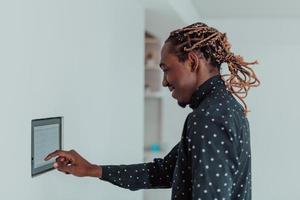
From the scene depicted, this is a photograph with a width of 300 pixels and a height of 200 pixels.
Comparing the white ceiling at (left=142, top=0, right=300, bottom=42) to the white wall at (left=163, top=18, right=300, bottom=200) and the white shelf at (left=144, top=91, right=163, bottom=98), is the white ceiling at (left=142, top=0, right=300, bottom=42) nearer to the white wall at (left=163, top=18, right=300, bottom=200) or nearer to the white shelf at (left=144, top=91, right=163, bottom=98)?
the white wall at (left=163, top=18, right=300, bottom=200)

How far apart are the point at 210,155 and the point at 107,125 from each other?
3.11 feet

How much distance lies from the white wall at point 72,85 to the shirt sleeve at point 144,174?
0.17m

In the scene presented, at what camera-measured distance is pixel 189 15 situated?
12.2ft

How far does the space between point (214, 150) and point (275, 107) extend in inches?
124

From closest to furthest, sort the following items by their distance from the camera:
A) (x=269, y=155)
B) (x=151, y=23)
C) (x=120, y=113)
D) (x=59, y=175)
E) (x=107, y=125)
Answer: (x=59, y=175) → (x=107, y=125) → (x=120, y=113) → (x=151, y=23) → (x=269, y=155)

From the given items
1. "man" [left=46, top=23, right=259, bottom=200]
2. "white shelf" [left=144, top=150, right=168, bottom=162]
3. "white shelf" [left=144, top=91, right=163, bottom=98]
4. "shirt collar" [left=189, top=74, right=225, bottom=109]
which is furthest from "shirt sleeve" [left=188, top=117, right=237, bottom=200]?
"white shelf" [left=144, top=91, right=163, bottom=98]

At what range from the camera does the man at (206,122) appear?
1312 mm

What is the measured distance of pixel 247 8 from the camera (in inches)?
157

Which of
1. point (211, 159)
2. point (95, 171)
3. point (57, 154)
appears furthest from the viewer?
point (95, 171)

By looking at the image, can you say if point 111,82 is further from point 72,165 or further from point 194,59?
point 194,59

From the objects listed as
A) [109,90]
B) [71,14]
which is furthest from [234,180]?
[109,90]

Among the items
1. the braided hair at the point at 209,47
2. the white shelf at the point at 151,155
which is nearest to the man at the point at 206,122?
the braided hair at the point at 209,47

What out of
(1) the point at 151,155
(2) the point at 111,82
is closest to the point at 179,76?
(2) the point at 111,82

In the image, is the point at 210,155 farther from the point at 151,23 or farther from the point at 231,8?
the point at 231,8
